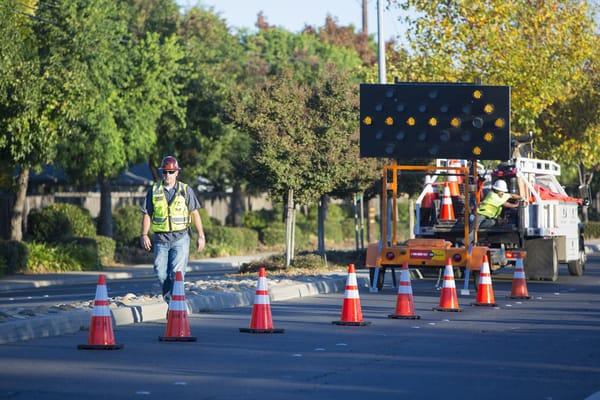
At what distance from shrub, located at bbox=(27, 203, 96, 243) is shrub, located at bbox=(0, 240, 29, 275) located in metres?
4.39

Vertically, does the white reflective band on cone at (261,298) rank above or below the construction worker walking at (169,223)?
below

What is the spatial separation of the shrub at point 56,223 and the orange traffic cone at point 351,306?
863 inches

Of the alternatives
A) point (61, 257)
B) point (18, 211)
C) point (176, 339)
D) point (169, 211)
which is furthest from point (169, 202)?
point (18, 211)

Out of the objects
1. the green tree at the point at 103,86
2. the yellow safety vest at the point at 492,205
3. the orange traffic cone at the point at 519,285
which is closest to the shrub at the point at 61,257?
the green tree at the point at 103,86

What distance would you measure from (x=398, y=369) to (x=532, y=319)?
614cm

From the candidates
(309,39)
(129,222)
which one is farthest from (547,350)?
(309,39)

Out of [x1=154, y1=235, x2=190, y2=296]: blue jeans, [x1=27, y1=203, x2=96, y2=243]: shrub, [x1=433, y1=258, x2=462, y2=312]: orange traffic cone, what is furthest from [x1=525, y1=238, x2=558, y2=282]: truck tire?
[x1=27, y1=203, x2=96, y2=243]: shrub

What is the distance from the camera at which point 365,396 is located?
9.94m

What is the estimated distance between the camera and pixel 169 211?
50.8ft

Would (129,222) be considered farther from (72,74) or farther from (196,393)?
(196,393)

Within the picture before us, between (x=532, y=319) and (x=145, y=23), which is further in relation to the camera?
(x=145, y=23)

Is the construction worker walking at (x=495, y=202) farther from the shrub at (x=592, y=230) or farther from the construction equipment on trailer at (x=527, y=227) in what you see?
the shrub at (x=592, y=230)

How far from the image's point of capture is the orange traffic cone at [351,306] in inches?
630

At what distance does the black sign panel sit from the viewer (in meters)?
21.9
